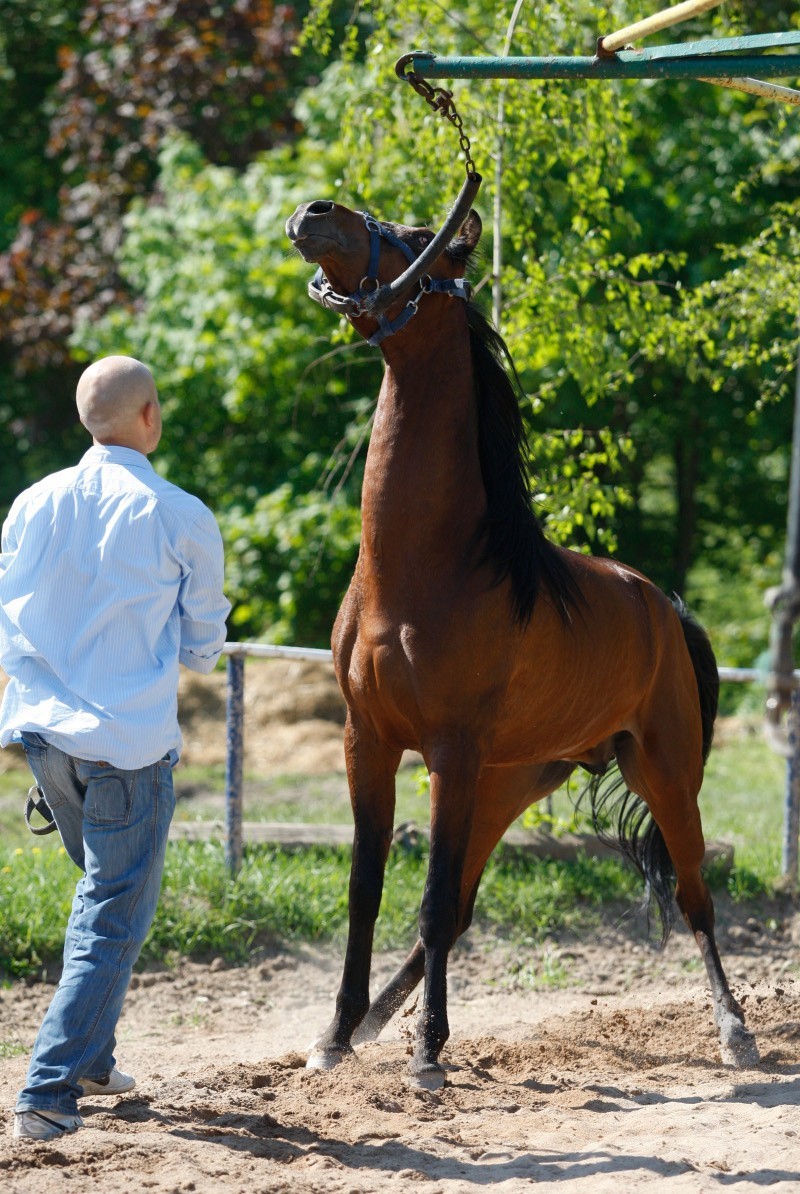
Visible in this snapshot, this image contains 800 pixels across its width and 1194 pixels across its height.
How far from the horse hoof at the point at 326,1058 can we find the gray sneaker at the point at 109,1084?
23.8 inches

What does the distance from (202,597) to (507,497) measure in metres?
1.15

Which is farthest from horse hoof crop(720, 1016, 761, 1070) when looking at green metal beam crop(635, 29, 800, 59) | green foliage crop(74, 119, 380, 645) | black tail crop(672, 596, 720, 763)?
green foliage crop(74, 119, 380, 645)


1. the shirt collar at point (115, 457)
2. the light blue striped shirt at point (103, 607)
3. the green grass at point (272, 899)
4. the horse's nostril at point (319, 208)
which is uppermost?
the horse's nostril at point (319, 208)

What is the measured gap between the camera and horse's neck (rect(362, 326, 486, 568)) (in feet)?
13.7

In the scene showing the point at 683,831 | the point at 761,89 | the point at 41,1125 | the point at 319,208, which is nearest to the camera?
the point at 41,1125

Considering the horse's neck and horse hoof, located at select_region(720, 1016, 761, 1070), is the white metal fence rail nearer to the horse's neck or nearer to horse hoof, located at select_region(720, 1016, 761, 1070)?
horse hoof, located at select_region(720, 1016, 761, 1070)

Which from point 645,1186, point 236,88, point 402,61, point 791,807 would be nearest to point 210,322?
point 236,88

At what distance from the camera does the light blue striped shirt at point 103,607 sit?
3443 millimetres

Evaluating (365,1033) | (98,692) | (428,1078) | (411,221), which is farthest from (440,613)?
(411,221)

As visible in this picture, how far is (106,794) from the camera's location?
11.4 feet

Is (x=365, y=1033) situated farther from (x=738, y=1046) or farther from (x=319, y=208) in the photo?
(x=319, y=208)

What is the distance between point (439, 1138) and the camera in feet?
11.9

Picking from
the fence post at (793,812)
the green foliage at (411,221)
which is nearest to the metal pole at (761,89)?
the green foliage at (411,221)

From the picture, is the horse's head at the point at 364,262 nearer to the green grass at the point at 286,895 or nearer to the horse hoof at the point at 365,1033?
the horse hoof at the point at 365,1033
